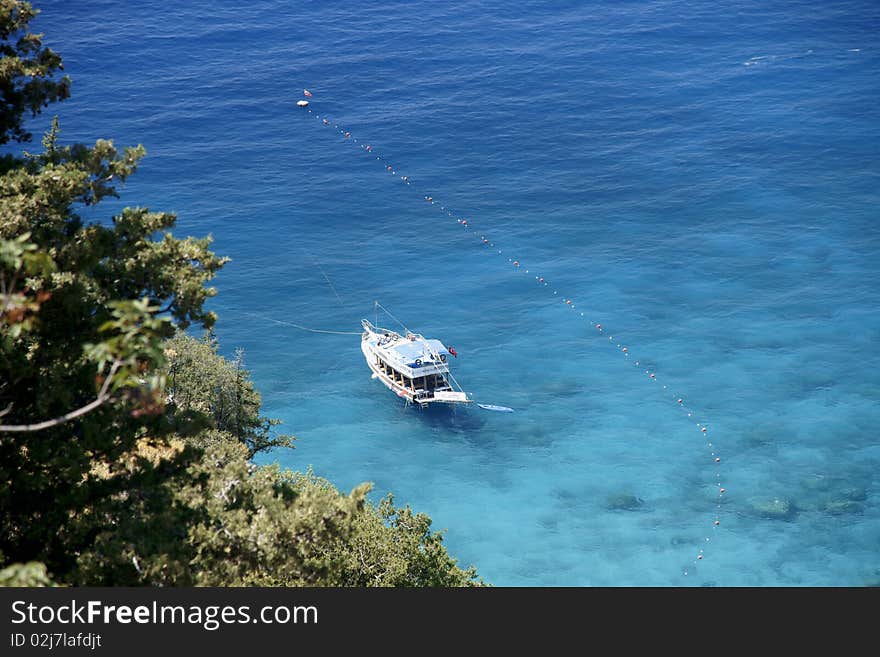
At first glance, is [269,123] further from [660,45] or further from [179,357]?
[179,357]

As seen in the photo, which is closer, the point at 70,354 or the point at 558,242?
the point at 70,354

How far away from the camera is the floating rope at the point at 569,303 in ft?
175

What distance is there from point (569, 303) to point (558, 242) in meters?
8.54

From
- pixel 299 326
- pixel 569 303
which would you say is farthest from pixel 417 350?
pixel 569 303

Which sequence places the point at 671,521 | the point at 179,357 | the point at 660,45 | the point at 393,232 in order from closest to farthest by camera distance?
the point at 179,357
the point at 671,521
the point at 393,232
the point at 660,45

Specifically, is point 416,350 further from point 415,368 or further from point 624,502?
point 624,502

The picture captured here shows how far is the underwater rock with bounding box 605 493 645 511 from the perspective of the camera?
51.9m

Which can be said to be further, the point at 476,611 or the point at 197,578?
the point at 197,578

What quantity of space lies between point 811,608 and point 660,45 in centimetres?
10611

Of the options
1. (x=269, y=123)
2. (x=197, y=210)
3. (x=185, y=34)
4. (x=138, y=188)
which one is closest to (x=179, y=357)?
(x=197, y=210)

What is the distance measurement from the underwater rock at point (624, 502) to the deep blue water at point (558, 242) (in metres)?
0.41

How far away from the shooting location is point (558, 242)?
253 feet

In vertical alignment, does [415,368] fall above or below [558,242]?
below

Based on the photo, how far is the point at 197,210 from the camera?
81625mm
